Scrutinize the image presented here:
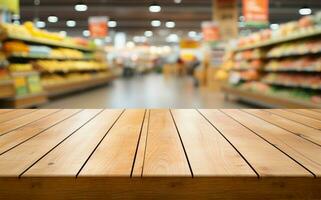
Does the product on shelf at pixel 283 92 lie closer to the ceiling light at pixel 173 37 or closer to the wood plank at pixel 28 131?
the wood plank at pixel 28 131

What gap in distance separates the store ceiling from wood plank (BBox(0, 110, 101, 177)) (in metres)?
16.8

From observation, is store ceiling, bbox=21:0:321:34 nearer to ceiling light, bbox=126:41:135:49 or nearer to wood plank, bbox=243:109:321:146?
ceiling light, bbox=126:41:135:49

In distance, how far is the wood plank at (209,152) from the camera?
117 centimetres

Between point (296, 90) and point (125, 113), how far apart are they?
4487mm

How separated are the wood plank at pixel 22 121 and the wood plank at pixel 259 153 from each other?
106 cm

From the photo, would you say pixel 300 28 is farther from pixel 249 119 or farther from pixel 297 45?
pixel 249 119

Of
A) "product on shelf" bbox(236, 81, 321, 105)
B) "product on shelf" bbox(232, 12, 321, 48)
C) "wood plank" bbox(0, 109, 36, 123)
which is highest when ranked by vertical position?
"product on shelf" bbox(232, 12, 321, 48)

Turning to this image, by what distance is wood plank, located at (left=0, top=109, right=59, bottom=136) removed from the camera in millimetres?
1901

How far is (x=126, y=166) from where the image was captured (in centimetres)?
122

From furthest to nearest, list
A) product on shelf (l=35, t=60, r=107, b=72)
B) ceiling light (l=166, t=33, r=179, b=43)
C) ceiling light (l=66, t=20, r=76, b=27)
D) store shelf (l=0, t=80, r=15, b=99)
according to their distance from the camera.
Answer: ceiling light (l=166, t=33, r=179, b=43)
ceiling light (l=66, t=20, r=76, b=27)
product on shelf (l=35, t=60, r=107, b=72)
store shelf (l=0, t=80, r=15, b=99)

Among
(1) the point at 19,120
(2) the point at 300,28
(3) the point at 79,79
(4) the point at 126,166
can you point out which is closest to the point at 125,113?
(1) the point at 19,120

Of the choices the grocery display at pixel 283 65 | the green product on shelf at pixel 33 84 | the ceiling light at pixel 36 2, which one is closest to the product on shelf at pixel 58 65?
the green product on shelf at pixel 33 84

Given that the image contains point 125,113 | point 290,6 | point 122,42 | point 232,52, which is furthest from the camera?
point 122,42

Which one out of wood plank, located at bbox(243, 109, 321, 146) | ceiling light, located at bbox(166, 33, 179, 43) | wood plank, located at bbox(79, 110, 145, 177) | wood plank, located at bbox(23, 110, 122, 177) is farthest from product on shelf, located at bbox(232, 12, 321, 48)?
ceiling light, located at bbox(166, 33, 179, 43)
